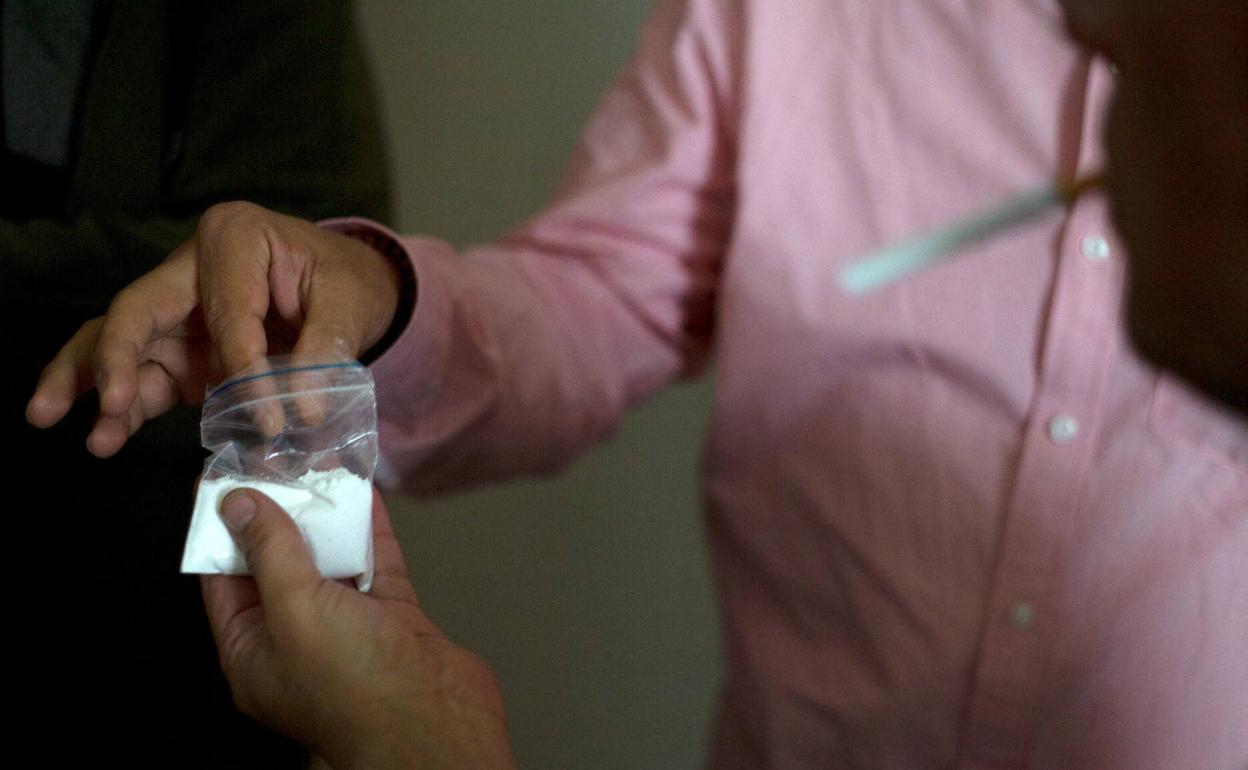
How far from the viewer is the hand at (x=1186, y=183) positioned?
186 mm

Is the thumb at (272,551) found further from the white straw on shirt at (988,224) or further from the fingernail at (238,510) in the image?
the white straw on shirt at (988,224)

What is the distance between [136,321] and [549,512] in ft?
0.83

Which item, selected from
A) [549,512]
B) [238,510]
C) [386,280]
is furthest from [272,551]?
[549,512]

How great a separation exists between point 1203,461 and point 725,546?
0.69 feet

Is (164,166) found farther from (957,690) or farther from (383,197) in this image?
(957,690)

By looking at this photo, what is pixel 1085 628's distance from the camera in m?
0.38

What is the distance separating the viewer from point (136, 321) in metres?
0.25

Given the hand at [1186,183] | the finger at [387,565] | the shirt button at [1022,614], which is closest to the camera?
the hand at [1186,183]

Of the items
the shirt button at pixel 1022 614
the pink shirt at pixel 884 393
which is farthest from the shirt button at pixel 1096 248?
the shirt button at pixel 1022 614

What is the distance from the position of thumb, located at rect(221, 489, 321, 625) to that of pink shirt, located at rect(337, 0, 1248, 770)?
106 millimetres

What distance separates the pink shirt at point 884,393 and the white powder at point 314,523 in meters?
0.09

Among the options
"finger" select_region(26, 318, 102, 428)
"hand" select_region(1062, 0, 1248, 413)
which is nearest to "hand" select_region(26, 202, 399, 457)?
"finger" select_region(26, 318, 102, 428)

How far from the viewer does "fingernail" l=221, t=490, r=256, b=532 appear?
0.26m

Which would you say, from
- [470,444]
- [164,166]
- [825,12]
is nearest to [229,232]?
[164,166]
